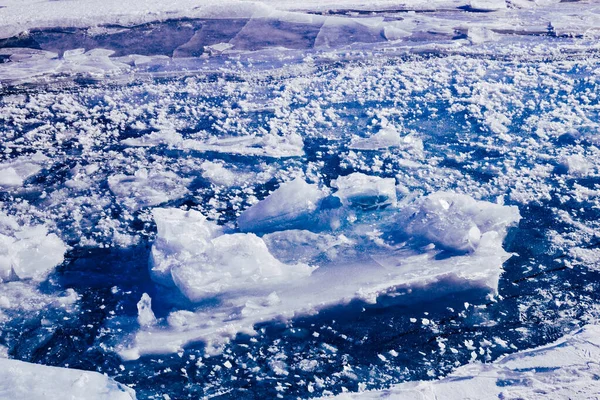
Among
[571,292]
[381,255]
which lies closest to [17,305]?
[381,255]

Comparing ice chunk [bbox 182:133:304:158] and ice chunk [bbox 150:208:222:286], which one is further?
ice chunk [bbox 182:133:304:158]

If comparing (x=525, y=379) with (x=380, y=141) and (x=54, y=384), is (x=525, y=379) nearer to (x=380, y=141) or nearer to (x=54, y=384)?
(x=54, y=384)

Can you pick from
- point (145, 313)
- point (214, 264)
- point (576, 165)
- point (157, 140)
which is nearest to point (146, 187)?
point (157, 140)

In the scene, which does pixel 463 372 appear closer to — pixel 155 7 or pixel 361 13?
pixel 361 13

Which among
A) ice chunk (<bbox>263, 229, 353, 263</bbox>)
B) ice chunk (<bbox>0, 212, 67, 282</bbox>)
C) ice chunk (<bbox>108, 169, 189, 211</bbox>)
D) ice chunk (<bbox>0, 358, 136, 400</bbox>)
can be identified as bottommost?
ice chunk (<bbox>0, 358, 136, 400</bbox>)

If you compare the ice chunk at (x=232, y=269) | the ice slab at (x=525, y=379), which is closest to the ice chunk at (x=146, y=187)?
the ice chunk at (x=232, y=269)

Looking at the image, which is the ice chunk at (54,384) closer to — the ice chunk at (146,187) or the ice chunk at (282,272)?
the ice chunk at (282,272)

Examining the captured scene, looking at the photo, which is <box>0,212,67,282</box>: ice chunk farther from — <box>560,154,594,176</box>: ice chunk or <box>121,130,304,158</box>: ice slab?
<box>560,154,594,176</box>: ice chunk

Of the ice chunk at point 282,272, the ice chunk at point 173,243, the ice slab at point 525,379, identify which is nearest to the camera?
the ice slab at point 525,379

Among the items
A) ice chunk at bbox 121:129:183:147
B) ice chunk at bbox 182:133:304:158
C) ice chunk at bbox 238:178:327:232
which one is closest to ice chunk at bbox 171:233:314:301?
ice chunk at bbox 238:178:327:232
